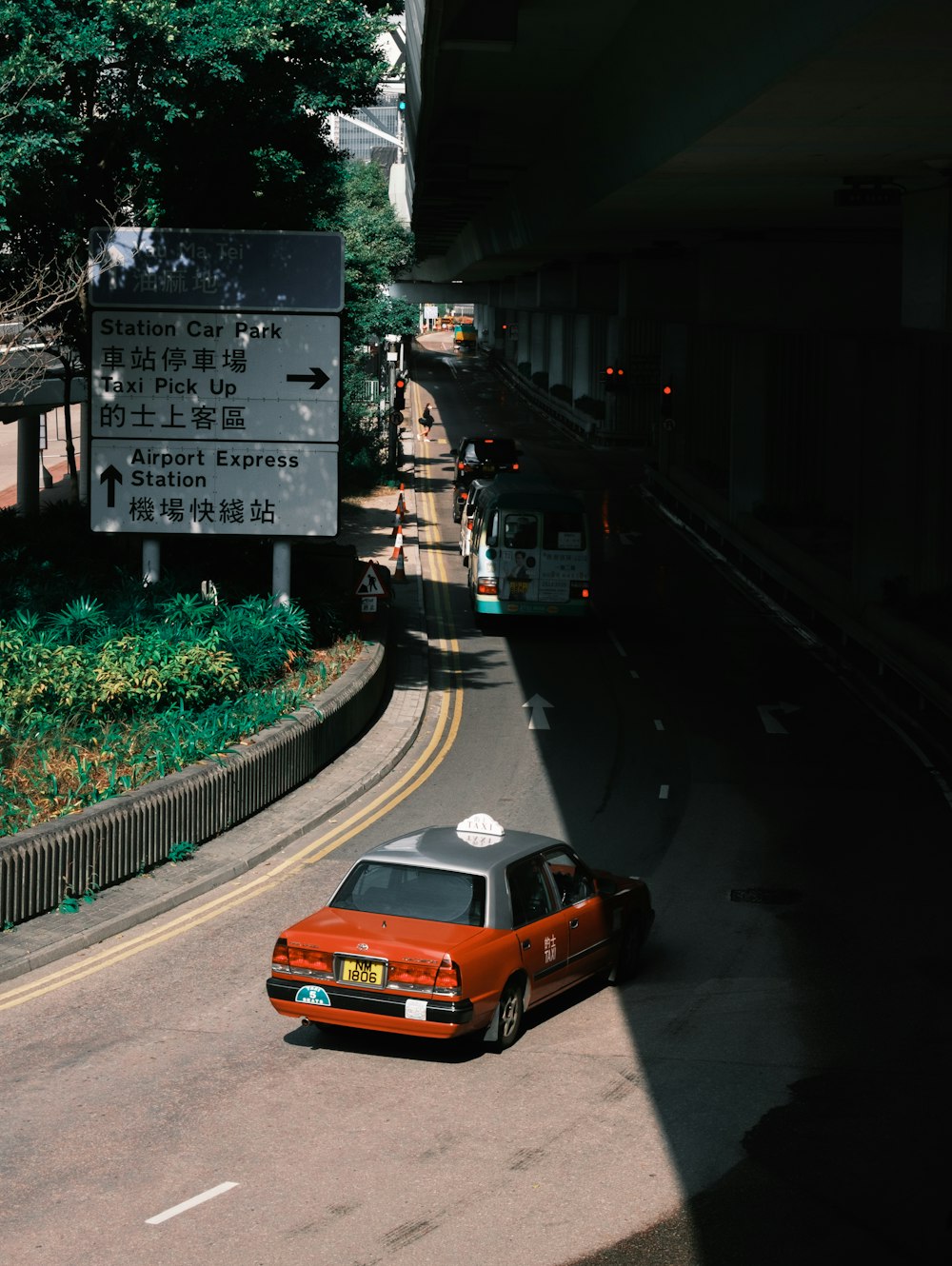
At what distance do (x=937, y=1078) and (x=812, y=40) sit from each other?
24.6 ft

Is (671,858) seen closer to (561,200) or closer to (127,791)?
(127,791)

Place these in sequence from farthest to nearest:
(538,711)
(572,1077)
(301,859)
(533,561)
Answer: (533,561) → (538,711) → (301,859) → (572,1077)

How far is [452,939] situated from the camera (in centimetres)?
1204

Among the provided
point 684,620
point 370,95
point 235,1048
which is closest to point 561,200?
point 370,95

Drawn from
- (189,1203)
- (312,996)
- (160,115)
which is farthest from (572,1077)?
(160,115)

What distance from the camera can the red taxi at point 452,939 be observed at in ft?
38.7

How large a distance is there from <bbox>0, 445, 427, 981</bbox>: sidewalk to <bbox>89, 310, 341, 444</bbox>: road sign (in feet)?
15.4

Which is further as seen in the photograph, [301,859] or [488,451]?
[488,451]

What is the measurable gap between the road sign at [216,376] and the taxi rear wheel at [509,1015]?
13167 mm

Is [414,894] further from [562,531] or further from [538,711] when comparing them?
[562,531]

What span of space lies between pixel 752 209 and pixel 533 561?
841cm

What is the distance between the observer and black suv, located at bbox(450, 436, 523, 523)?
55500 mm

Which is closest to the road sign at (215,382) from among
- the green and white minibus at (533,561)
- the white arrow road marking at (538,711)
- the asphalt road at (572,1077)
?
the white arrow road marking at (538,711)

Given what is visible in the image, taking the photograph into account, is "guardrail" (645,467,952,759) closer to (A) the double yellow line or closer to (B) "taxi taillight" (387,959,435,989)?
(A) the double yellow line
